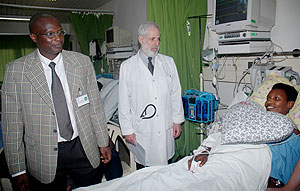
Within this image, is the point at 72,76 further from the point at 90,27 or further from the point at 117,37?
the point at 90,27

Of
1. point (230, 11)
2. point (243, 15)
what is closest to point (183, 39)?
point (230, 11)

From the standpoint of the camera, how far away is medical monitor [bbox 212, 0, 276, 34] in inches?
68.2

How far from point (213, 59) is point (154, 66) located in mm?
1011

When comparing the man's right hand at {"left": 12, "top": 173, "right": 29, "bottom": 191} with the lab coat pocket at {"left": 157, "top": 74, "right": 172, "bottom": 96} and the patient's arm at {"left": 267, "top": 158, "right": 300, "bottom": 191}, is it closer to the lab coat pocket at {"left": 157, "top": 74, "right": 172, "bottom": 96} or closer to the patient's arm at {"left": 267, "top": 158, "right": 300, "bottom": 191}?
the lab coat pocket at {"left": 157, "top": 74, "right": 172, "bottom": 96}

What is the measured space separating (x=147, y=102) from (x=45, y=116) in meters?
0.85

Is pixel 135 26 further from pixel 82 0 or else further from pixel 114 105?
pixel 114 105

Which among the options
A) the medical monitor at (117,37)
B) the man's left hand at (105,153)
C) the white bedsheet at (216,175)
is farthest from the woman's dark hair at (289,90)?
the medical monitor at (117,37)

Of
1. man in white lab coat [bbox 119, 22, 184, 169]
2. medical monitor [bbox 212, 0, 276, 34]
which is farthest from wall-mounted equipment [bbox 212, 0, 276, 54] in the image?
man in white lab coat [bbox 119, 22, 184, 169]

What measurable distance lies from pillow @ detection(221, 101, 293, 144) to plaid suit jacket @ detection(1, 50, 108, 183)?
3.19ft

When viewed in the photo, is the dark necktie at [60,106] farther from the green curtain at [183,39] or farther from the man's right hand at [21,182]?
the green curtain at [183,39]

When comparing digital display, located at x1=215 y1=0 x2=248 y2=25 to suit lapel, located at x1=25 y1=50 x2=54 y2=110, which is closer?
suit lapel, located at x1=25 y1=50 x2=54 y2=110

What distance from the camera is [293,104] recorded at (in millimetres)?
1512

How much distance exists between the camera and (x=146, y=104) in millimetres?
1800

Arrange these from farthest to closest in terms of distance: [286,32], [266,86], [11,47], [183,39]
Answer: [11,47]
[183,39]
[286,32]
[266,86]
